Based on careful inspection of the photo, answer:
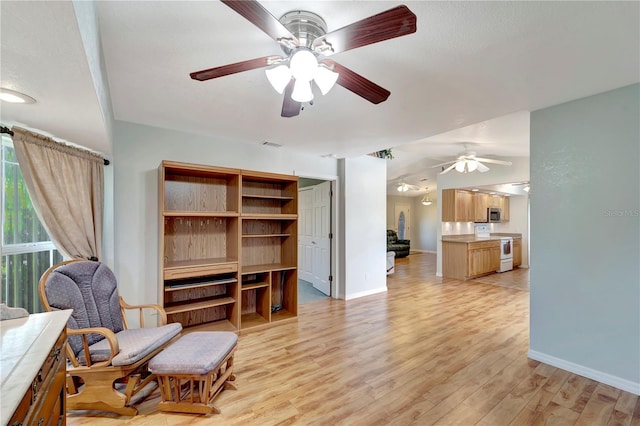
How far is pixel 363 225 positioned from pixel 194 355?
3.55m

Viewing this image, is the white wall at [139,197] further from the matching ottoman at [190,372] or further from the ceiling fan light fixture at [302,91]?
the ceiling fan light fixture at [302,91]

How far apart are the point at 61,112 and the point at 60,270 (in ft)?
3.88

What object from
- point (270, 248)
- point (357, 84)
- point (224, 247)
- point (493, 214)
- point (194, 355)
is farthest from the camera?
point (493, 214)

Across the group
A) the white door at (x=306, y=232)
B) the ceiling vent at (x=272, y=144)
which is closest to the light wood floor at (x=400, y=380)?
the white door at (x=306, y=232)

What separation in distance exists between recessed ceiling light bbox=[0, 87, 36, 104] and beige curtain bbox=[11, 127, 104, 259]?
585 millimetres

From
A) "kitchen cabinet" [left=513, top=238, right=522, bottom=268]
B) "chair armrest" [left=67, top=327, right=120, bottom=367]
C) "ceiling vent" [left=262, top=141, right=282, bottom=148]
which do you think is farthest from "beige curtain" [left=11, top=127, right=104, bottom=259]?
"kitchen cabinet" [left=513, top=238, right=522, bottom=268]

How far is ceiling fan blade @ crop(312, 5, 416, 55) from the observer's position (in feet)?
3.48

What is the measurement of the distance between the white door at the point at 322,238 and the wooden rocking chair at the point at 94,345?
9.85ft

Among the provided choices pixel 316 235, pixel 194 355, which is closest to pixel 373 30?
pixel 194 355

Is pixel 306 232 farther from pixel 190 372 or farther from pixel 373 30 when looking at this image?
pixel 373 30

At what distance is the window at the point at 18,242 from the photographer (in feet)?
6.80

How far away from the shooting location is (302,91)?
1.55 meters

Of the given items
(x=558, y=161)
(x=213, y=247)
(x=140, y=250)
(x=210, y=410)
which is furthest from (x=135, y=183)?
(x=558, y=161)

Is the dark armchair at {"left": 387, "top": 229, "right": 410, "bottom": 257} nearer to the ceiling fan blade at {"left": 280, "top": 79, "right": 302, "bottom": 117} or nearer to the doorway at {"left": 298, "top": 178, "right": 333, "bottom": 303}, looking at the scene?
the doorway at {"left": 298, "top": 178, "right": 333, "bottom": 303}
